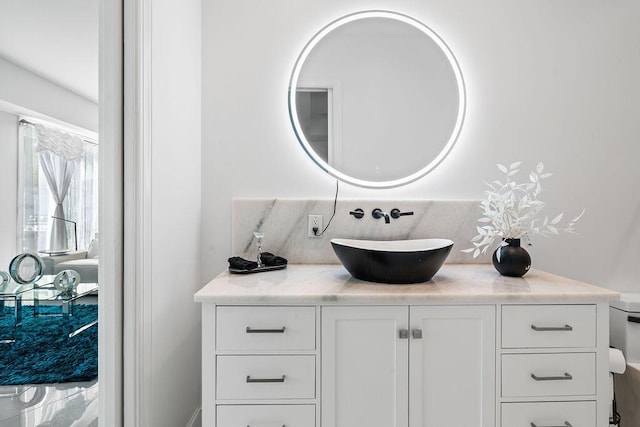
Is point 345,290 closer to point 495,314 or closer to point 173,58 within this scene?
point 495,314

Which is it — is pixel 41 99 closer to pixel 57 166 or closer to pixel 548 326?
pixel 57 166

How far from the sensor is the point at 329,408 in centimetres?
126

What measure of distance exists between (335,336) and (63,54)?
4.13 feet

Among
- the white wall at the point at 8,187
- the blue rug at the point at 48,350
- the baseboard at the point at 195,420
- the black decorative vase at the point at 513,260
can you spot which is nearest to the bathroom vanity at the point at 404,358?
the black decorative vase at the point at 513,260

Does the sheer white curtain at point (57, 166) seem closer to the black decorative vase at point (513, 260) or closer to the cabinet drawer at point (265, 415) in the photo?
the cabinet drawer at point (265, 415)

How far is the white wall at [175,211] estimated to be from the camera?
139 cm

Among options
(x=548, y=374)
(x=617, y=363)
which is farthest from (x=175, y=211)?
(x=617, y=363)

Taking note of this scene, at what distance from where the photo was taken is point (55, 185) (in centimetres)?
111

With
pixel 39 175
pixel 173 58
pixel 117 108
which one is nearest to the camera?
pixel 39 175

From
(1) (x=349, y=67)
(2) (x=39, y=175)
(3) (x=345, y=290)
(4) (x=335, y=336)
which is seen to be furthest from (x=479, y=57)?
(2) (x=39, y=175)

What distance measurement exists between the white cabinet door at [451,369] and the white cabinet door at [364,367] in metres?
0.04

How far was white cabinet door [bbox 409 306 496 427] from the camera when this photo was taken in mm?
1271

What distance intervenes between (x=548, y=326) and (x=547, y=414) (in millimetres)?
301

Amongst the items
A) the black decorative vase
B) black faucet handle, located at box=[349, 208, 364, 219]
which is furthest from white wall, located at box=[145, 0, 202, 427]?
the black decorative vase
